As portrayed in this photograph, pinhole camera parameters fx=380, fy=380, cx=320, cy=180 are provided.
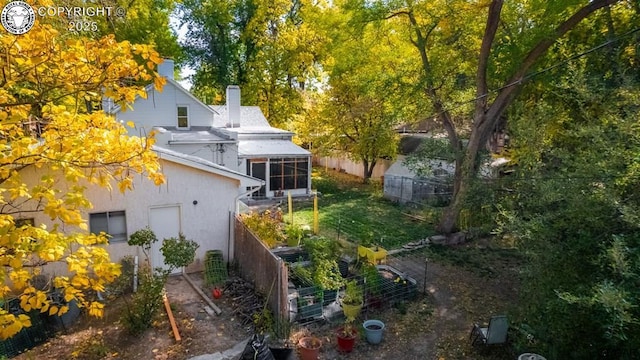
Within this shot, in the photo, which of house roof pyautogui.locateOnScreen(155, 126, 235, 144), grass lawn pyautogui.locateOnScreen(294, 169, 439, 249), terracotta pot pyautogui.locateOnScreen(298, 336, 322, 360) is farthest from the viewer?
house roof pyautogui.locateOnScreen(155, 126, 235, 144)

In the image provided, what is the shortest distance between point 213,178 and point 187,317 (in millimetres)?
3929

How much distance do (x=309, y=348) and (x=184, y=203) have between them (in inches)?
223

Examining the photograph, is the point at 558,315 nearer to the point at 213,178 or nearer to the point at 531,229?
the point at 531,229

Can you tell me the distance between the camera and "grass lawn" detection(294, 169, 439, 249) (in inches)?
570

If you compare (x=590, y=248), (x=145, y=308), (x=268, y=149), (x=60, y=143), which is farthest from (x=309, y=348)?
(x=268, y=149)

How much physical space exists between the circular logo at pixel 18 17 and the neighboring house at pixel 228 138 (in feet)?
41.8


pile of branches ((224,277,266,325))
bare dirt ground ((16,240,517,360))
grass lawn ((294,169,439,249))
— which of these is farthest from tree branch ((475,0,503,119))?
pile of branches ((224,277,266,325))

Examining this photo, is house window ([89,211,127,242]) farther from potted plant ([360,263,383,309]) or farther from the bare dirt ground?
potted plant ([360,263,383,309])

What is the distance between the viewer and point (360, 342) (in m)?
7.96

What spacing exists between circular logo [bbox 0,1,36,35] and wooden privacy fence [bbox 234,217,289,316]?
561 centimetres

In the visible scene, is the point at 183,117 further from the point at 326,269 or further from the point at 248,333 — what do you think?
the point at 248,333

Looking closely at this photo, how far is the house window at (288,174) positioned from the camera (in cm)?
2059

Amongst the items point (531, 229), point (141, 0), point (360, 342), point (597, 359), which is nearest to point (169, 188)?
point (360, 342)

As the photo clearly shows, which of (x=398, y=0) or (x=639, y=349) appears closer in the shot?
(x=639, y=349)
